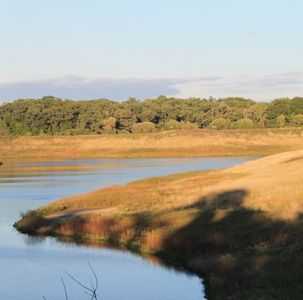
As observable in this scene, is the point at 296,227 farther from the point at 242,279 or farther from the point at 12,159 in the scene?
the point at 12,159

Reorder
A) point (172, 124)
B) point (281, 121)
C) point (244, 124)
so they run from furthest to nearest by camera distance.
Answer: point (172, 124)
point (281, 121)
point (244, 124)

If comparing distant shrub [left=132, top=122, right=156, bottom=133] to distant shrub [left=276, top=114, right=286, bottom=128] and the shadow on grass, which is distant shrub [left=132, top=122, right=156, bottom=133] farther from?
the shadow on grass

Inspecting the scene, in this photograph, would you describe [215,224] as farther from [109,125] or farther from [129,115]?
[129,115]

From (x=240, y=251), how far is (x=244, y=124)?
427ft

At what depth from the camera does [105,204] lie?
45.1 meters

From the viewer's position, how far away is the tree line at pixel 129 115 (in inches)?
6486

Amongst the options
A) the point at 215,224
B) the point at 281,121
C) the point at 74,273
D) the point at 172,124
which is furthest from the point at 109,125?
the point at 74,273

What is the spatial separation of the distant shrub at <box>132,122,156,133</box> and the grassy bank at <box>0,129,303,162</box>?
2405 centimetres

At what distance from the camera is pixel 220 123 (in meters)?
162

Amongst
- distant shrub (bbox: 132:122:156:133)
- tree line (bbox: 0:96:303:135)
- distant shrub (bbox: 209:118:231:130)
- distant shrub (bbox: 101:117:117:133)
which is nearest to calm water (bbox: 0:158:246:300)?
distant shrub (bbox: 132:122:156:133)

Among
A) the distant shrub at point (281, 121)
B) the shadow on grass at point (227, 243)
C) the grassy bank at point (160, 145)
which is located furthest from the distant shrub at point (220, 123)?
the shadow on grass at point (227, 243)

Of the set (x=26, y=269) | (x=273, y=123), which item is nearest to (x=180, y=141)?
(x=273, y=123)

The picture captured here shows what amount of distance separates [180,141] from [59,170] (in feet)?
134

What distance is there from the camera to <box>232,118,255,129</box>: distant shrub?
15445 cm
